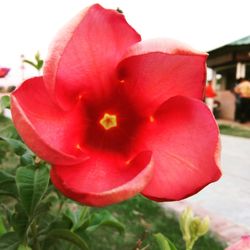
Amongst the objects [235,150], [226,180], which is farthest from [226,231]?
[235,150]

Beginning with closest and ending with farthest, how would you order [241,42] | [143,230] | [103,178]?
[103,178] → [143,230] → [241,42]

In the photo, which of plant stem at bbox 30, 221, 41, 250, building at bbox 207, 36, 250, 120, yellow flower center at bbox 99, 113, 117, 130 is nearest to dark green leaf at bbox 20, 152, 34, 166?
plant stem at bbox 30, 221, 41, 250

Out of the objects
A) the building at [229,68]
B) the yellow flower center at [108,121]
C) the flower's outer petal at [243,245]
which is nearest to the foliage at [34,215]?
the yellow flower center at [108,121]

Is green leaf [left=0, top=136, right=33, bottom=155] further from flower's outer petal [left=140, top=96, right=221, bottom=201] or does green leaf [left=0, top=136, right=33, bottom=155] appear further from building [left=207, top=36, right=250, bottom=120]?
building [left=207, top=36, right=250, bottom=120]

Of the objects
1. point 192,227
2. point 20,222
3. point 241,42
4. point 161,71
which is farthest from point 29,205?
point 241,42

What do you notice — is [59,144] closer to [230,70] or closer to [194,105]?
[194,105]

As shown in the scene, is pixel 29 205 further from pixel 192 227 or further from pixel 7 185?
pixel 192 227
